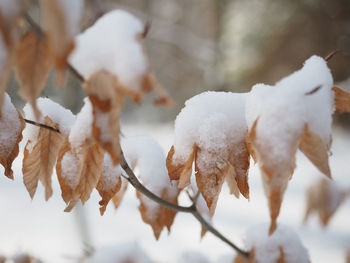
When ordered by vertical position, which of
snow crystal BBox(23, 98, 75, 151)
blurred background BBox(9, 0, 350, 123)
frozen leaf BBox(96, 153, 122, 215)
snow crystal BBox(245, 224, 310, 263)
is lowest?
snow crystal BBox(245, 224, 310, 263)

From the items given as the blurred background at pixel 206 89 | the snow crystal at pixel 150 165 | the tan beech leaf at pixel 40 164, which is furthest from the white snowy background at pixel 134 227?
the tan beech leaf at pixel 40 164

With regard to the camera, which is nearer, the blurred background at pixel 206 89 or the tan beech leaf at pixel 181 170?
the tan beech leaf at pixel 181 170

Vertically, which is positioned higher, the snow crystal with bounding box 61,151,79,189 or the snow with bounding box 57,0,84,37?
the snow with bounding box 57,0,84,37

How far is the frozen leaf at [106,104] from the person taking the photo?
304mm

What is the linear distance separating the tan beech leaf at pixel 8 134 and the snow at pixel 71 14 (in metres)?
0.29

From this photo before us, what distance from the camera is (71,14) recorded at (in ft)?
0.87

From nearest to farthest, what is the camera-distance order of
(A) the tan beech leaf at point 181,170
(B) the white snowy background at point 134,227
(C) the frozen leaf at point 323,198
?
(A) the tan beech leaf at point 181,170 < (C) the frozen leaf at point 323,198 < (B) the white snowy background at point 134,227

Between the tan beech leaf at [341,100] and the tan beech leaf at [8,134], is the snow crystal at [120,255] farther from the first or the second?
the tan beech leaf at [341,100]

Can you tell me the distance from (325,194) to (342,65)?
5.19 meters

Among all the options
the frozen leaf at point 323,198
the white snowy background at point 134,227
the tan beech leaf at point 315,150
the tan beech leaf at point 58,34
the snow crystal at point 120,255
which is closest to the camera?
the tan beech leaf at point 58,34

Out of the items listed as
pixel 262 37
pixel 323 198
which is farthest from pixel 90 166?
pixel 262 37

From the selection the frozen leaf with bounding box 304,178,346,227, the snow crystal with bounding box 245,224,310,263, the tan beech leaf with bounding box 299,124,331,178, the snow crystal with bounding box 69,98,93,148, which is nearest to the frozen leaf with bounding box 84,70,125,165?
the snow crystal with bounding box 69,98,93,148

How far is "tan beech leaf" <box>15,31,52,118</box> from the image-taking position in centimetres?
29

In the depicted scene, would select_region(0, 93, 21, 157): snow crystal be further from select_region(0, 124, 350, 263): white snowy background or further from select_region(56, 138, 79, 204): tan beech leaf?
select_region(0, 124, 350, 263): white snowy background
